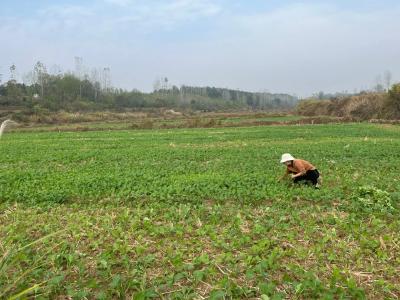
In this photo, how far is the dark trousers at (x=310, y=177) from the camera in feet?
31.9

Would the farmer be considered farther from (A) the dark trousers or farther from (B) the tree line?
(B) the tree line

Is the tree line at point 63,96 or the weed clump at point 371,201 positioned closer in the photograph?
the weed clump at point 371,201

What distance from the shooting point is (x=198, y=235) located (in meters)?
6.74

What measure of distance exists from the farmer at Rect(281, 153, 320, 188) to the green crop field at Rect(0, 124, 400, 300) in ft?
1.10

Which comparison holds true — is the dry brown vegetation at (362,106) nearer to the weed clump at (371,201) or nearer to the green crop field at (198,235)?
the green crop field at (198,235)

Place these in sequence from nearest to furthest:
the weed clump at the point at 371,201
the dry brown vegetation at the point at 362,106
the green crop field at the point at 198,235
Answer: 1. the green crop field at the point at 198,235
2. the weed clump at the point at 371,201
3. the dry brown vegetation at the point at 362,106

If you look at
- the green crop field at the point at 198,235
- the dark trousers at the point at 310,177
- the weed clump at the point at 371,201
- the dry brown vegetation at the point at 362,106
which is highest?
the dry brown vegetation at the point at 362,106

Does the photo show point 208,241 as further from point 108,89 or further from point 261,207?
point 108,89

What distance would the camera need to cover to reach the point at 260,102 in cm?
15662

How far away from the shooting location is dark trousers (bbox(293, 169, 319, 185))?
9.73 metres

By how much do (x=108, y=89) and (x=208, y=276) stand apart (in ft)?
348

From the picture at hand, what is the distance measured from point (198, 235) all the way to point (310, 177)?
4.09 meters

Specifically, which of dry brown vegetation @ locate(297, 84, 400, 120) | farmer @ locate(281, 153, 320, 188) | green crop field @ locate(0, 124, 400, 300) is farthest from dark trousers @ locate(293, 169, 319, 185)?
dry brown vegetation @ locate(297, 84, 400, 120)

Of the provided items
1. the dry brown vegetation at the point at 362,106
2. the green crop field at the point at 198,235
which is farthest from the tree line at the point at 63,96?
the green crop field at the point at 198,235
